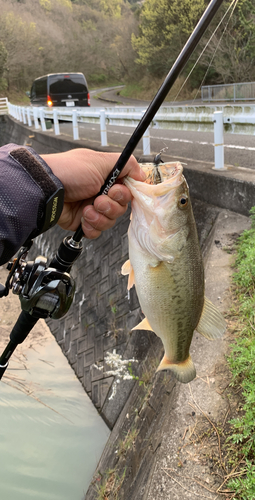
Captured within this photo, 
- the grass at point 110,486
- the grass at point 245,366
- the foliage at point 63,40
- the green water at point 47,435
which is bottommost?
the green water at point 47,435

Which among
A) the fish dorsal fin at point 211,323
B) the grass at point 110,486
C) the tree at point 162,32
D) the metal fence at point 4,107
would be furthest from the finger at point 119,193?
the metal fence at point 4,107

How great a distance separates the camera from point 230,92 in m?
22.9

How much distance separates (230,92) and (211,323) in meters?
24.0

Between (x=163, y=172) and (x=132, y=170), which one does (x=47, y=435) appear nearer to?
(x=132, y=170)

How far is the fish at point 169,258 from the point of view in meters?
1.57

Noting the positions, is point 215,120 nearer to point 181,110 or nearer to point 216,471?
point 181,110

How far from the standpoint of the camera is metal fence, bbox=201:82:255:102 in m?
21.1

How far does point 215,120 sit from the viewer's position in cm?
451

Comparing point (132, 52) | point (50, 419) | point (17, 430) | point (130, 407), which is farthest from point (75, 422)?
point (132, 52)

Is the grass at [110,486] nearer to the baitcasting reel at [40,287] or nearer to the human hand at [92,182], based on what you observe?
the baitcasting reel at [40,287]

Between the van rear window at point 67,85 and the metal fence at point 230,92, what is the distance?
373 inches

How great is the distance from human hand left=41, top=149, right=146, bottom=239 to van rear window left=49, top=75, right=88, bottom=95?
16.8m

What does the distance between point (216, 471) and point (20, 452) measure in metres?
2.59

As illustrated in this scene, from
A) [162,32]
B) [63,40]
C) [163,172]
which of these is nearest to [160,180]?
[163,172]
